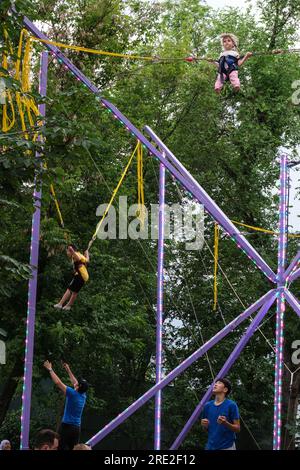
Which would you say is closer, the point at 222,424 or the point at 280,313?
the point at 222,424

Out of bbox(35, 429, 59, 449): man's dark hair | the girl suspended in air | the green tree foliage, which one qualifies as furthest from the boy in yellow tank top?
bbox(35, 429, 59, 449): man's dark hair

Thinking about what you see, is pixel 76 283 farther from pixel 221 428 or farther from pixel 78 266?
pixel 221 428

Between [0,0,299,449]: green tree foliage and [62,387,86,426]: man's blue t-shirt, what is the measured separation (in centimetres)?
792

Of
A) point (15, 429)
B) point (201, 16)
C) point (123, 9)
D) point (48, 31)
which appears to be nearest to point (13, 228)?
point (48, 31)

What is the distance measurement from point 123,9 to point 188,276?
21.9 feet

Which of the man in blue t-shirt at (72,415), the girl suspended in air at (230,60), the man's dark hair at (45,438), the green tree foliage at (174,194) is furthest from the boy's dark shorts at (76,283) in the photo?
the man's dark hair at (45,438)

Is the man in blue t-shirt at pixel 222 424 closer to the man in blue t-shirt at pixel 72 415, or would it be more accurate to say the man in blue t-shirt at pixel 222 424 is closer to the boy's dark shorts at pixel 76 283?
the man in blue t-shirt at pixel 72 415

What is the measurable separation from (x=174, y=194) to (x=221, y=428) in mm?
15659

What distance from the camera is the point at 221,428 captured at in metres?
7.93

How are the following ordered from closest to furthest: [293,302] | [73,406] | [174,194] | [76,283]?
[73,406] → [293,302] → [76,283] → [174,194]

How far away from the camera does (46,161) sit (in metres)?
9.41

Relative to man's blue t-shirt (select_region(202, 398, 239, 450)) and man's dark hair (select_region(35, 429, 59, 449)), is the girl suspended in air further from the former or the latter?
man's dark hair (select_region(35, 429, 59, 449))

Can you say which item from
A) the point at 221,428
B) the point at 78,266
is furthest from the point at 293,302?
the point at 221,428
